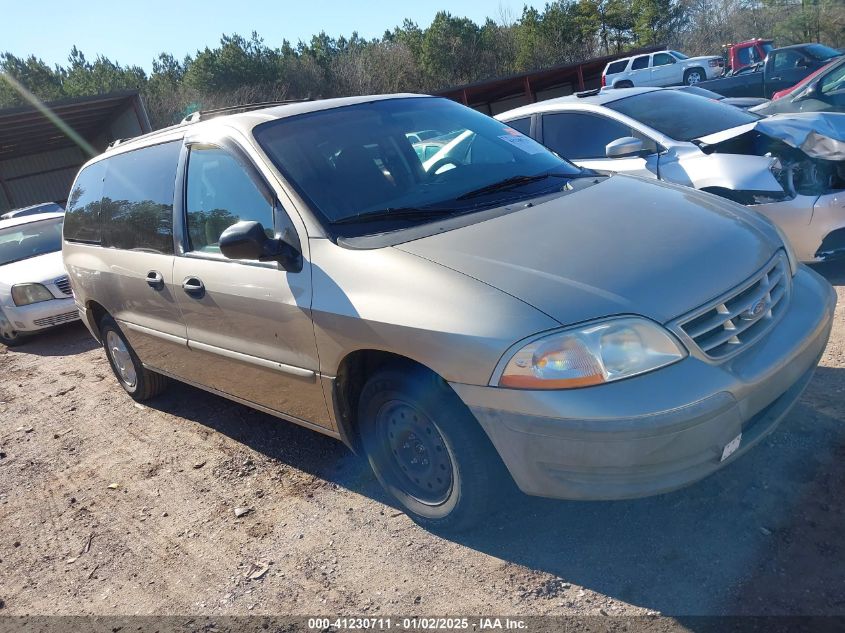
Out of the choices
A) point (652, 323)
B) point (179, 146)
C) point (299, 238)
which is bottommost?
point (652, 323)

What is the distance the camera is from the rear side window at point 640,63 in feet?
89.7

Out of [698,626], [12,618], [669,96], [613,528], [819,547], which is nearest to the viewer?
[698,626]

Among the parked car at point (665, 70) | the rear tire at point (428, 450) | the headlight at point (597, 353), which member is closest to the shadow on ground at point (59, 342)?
the rear tire at point (428, 450)

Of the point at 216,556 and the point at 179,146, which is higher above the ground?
the point at 179,146

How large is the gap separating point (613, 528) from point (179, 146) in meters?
3.00

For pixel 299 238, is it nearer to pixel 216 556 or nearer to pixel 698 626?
pixel 216 556

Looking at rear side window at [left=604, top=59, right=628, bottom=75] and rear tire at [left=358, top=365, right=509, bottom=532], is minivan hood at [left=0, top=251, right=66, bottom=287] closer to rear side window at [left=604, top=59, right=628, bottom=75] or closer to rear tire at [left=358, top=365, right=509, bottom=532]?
rear tire at [left=358, top=365, right=509, bottom=532]

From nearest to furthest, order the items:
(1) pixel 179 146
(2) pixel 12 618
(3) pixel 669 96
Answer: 1. (2) pixel 12 618
2. (1) pixel 179 146
3. (3) pixel 669 96

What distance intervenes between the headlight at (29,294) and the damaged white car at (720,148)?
5641 mm

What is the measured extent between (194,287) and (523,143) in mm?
1953

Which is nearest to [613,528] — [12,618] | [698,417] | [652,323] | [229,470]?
[698,417]

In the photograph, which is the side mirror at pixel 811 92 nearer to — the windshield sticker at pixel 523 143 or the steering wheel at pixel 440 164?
the windshield sticker at pixel 523 143

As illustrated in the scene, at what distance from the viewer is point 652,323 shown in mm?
2383

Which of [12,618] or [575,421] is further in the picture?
[12,618]
